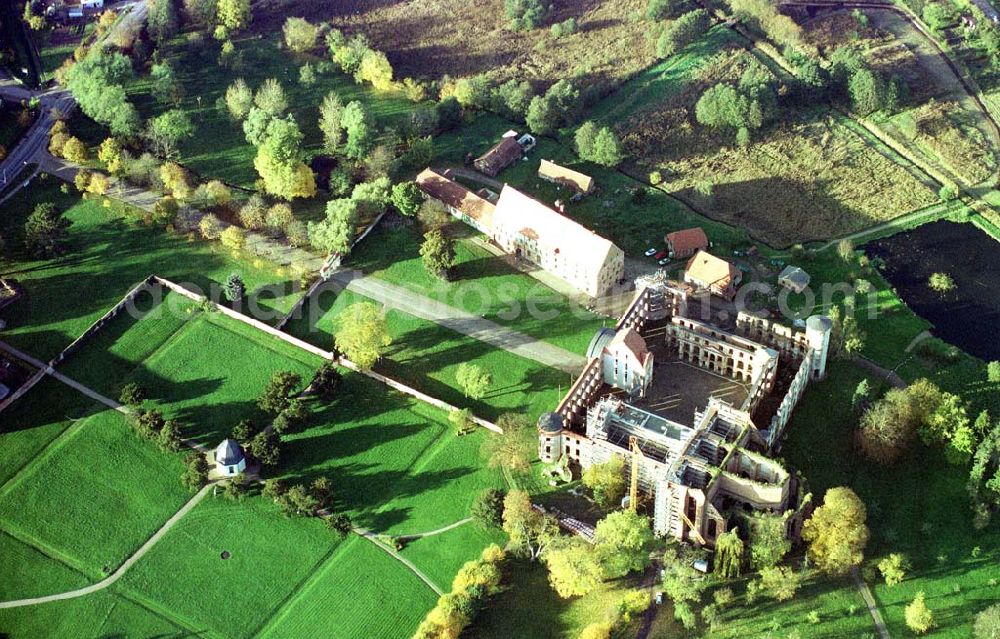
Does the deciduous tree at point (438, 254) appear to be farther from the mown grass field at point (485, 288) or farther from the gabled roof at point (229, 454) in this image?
the gabled roof at point (229, 454)

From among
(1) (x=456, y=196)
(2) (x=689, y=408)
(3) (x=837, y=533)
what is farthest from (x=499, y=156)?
(3) (x=837, y=533)

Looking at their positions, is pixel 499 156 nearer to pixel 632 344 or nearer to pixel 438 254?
pixel 438 254

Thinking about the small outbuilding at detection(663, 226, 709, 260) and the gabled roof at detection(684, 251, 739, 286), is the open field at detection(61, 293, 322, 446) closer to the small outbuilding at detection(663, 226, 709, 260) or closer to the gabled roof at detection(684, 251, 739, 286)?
the gabled roof at detection(684, 251, 739, 286)

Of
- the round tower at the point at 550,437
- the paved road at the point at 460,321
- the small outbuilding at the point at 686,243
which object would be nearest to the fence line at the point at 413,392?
the round tower at the point at 550,437

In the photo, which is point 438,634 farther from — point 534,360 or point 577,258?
point 577,258

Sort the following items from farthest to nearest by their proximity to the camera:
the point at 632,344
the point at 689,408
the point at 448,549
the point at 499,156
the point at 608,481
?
the point at 499,156 < the point at 689,408 < the point at 632,344 < the point at 608,481 < the point at 448,549
